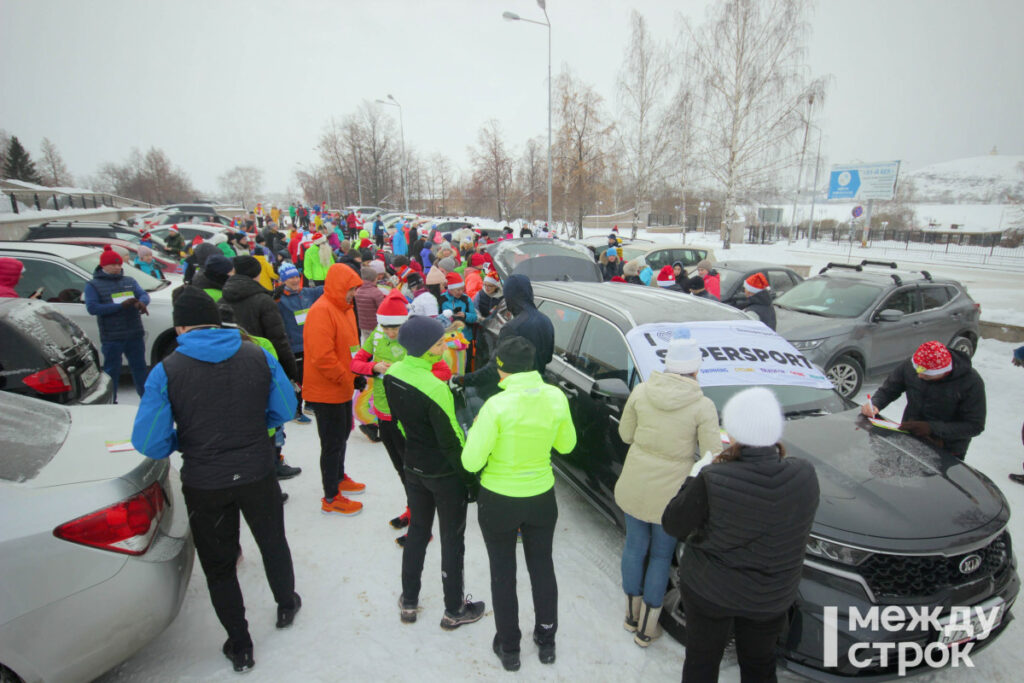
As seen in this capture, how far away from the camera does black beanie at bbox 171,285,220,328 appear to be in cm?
242

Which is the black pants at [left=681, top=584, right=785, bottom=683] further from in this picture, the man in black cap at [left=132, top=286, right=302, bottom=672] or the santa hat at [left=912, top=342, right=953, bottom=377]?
the santa hat at [left=912, top=342, right=953, bottom=377]

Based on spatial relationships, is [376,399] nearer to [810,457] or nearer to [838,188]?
[810,457]

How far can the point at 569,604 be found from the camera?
10.5 ft

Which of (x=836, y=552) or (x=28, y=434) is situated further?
(x=28, y=434)

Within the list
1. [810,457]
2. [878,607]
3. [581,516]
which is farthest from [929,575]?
[581,516]

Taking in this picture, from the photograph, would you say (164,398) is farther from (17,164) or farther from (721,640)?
(17,164)

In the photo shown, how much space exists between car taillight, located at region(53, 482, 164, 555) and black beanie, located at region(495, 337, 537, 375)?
1872mm

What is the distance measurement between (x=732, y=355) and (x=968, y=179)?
18234 cm

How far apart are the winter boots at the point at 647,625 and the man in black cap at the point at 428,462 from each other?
97cm

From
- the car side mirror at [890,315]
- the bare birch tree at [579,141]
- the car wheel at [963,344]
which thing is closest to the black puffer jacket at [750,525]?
the car side mirror at [890,315]

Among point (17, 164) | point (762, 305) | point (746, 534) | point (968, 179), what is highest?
point (968, 179)

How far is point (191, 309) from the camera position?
2.44m

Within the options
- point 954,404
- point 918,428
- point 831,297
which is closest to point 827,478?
point 918,428

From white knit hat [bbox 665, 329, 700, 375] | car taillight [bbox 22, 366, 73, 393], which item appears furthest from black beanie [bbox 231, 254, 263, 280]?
white knit hat [bbox 665, 329, 700, 375]
